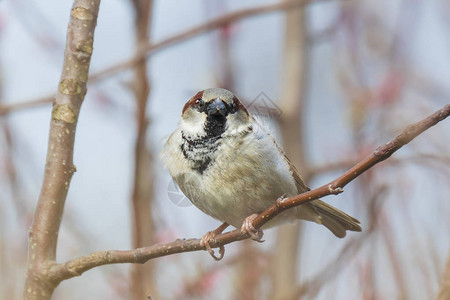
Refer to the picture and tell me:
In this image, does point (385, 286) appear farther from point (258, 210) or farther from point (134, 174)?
point (134, 174)

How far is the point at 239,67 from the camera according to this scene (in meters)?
3.49

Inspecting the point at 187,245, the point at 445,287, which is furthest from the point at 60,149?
the point at 445,287

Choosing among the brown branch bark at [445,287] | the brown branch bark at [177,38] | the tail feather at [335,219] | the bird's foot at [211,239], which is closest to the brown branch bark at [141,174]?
the brown branch bark at [177,38]

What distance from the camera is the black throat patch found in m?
2.25

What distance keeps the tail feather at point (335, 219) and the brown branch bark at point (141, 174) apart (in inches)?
32.8

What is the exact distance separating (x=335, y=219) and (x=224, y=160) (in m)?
0.77

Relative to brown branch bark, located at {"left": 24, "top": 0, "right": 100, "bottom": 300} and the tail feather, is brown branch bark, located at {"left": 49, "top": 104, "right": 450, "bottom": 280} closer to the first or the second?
brown branch bark, located at {"left": 24, "top": 0, "right": 100, "bottom": 300}

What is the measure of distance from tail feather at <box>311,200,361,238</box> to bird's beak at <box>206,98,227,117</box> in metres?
0.70

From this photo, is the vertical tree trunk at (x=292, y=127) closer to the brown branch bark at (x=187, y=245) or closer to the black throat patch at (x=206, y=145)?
the black throat patch at (x=206, y=145)

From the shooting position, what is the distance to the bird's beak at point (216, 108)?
227 centimetres

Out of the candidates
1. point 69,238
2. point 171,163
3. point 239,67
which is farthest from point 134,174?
point 69,238

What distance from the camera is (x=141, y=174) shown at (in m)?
2.15

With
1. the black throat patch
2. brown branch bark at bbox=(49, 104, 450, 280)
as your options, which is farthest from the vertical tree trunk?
brown branch bark at bbox=(49, 104, 450, 280)

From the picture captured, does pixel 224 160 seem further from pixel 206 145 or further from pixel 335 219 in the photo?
pixel 335 219
